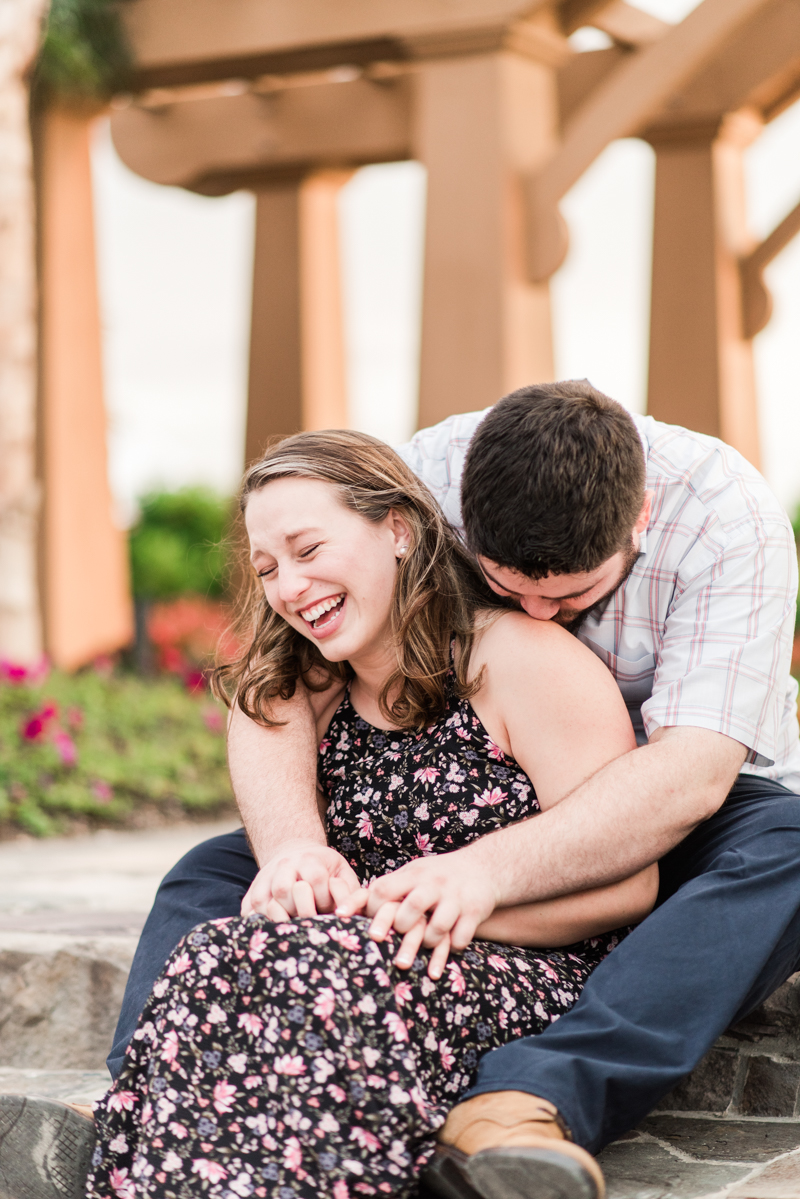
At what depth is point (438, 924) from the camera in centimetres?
192

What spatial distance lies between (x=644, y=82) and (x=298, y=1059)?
5.31 metres

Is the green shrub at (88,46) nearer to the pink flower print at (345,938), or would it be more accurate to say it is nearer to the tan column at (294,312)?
the tan column at (294,312)

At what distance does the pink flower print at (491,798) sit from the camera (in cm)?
219

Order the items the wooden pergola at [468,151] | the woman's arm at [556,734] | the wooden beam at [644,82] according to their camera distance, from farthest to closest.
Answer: the wooden pergola at [468,151]
the wooden beam at [644,82]
the woman's arm at [556,734]

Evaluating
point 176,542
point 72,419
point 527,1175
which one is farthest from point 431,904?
point 176,542

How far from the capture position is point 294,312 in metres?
8.89

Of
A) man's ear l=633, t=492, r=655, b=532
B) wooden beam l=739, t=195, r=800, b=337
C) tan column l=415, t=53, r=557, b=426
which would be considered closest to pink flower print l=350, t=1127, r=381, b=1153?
man's ear l=633, t=492, r=655, b=532

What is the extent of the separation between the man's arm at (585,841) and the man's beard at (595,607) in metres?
0.28

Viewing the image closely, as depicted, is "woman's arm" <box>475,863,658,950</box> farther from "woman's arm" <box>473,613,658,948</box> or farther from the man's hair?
the man's hair

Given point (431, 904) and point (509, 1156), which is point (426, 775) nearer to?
point (431, 904)

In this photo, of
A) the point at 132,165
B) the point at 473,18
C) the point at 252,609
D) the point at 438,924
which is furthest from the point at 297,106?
the point at 438,924

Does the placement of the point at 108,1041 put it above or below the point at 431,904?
below

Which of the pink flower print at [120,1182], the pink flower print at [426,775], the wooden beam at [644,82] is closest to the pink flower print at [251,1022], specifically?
the pink flower print at [120,1182]

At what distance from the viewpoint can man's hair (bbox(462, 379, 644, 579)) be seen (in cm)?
200
